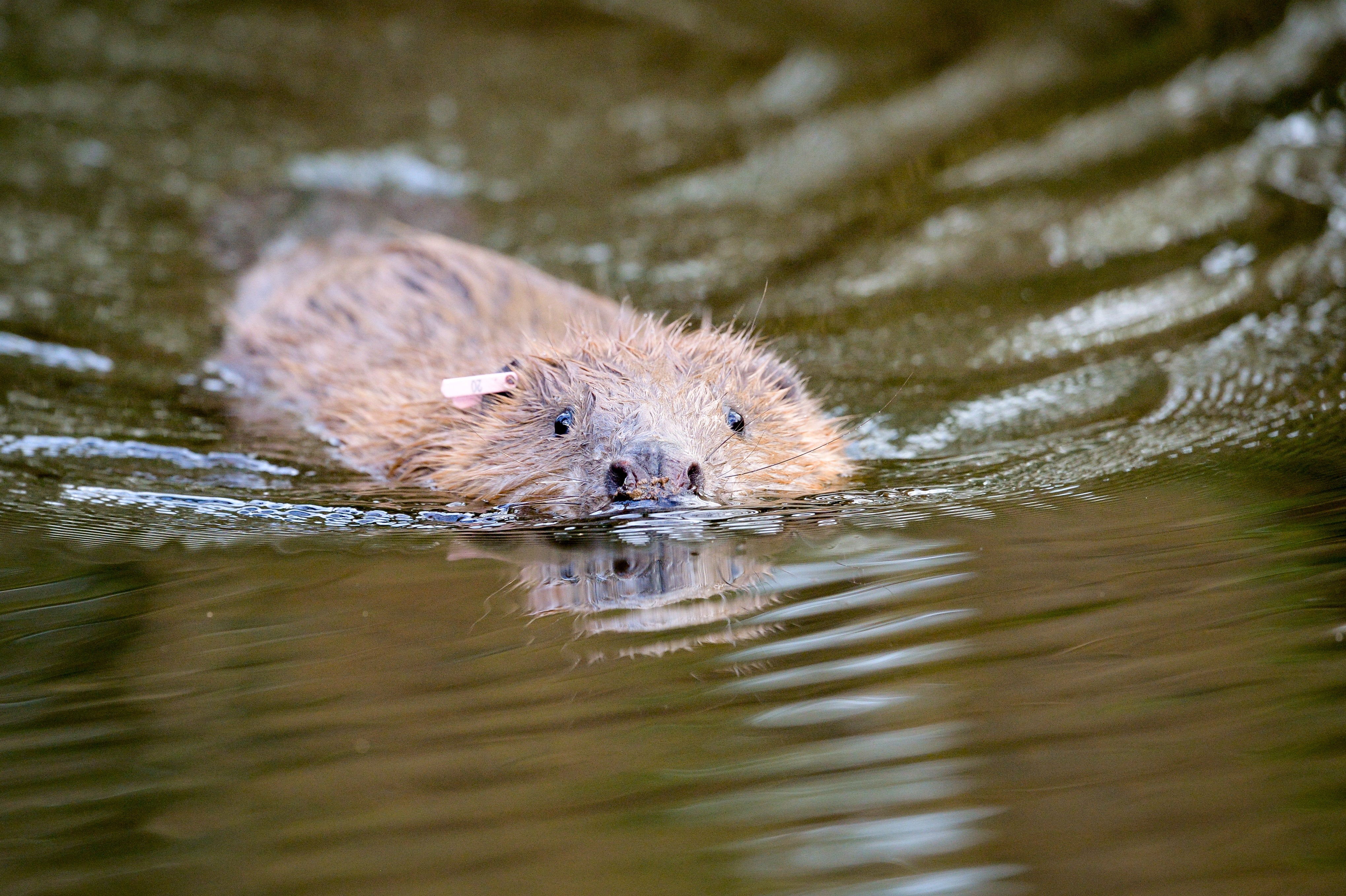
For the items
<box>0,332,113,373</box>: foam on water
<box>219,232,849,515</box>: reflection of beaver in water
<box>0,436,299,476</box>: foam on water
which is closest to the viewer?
<box>219,232,849,515</box>: reflection of beaver in water

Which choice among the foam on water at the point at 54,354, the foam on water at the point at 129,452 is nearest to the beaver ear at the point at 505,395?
the foam on water at the point at 129,452

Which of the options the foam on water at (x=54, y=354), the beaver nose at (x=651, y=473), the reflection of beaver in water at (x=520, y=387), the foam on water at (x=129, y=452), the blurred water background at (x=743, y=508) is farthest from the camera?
the foam on water at (x=54, y=354)

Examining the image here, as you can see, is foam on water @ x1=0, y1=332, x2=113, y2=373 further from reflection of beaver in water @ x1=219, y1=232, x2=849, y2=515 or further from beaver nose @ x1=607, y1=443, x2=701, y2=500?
beaver nose @ x1=607, y1=443, x2=701, y2=500

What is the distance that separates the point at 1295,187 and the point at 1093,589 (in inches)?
183

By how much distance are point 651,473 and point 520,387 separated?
0.85m

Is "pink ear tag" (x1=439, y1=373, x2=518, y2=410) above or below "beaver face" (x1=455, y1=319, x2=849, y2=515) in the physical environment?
above

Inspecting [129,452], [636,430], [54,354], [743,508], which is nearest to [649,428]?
[636,430]

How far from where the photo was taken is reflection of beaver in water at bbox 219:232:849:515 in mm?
3900

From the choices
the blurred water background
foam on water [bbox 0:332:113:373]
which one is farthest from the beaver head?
foam on water [bbox 0:332:113:373]

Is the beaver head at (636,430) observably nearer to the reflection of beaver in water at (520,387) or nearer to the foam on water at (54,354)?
the reflection of beaver in water at (520,387)

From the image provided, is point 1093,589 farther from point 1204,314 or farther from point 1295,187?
point 1295,187

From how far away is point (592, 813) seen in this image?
7.11 feet

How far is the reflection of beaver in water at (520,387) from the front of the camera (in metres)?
3.90

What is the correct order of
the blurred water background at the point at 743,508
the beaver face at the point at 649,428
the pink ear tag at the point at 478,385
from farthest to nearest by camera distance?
the pink ear tag at the point at 478,385 < the beaver face at the point at 649,428 < the blurred water background at the point at 743,508
